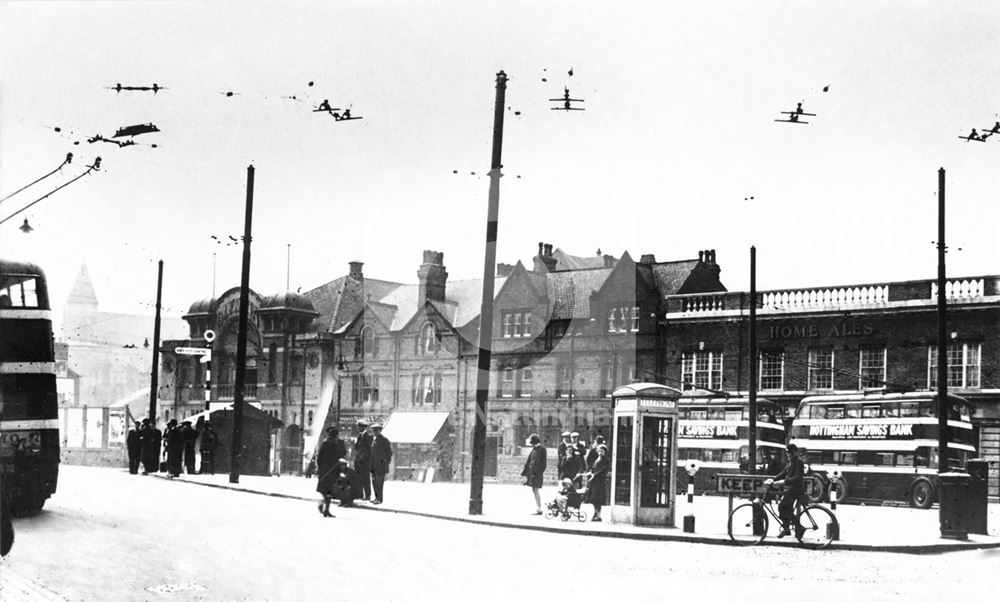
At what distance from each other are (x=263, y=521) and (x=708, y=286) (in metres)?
38.2

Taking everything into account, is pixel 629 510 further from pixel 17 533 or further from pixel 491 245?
pixel 17 533

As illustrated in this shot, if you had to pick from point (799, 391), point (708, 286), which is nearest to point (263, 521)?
point (799, 391)

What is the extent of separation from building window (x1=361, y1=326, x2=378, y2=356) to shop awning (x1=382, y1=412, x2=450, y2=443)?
4003 mm

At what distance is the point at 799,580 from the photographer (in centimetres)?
1416

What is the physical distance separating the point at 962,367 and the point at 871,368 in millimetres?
3484

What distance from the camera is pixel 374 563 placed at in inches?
531

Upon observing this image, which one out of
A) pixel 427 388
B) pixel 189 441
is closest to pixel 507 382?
pixel 427 388

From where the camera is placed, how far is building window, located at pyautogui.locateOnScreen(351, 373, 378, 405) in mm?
59625

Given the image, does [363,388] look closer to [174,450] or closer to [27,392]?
[174,450]

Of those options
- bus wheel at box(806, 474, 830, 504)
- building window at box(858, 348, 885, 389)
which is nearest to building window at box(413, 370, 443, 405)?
building window at box(858, 348, 885, 389)

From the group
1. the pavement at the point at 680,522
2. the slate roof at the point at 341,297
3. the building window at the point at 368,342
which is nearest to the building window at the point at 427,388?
the building window at the point at 368,342

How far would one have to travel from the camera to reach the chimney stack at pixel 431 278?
58.1m

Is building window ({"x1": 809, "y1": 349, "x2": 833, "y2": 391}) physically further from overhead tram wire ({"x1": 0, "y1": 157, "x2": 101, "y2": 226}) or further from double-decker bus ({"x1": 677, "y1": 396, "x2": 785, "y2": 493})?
overhead tram wire ({"x1": 0, "y1": 157, "x2": 101, "y2": 226})

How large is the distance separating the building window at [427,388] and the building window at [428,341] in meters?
1.09
